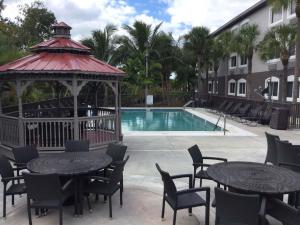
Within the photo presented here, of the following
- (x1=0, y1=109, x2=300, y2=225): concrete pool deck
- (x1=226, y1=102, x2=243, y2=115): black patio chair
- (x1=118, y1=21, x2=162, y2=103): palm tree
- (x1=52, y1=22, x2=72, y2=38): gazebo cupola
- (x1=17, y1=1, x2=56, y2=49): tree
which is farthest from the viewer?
(x1=17, y1=1, x2=56, y2=49): tree

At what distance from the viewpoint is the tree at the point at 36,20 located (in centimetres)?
3753

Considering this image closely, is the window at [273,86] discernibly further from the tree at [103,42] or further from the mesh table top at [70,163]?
the mesh table top at [70,163]

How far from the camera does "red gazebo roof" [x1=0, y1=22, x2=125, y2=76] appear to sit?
29.1 ft

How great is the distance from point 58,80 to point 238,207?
6.85 meters

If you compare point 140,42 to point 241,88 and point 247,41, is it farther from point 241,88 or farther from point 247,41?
point 247,41

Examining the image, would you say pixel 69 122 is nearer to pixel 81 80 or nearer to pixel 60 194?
pixel 81 80

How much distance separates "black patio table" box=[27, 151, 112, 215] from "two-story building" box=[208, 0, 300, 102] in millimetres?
14745

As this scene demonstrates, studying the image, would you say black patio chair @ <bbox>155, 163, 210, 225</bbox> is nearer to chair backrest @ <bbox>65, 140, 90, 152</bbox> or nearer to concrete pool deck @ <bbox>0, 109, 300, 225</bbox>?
concrete pool deck @ <bbox>0, 109, 300, 225</bbox>

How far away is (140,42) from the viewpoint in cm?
2933

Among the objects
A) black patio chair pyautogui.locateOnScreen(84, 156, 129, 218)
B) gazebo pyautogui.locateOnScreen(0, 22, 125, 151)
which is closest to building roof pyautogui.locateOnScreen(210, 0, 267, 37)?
gazebo pyautogui.locateOnScreen(0, 22, 125, 151)

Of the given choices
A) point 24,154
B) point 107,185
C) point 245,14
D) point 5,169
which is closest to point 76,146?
point 24,154

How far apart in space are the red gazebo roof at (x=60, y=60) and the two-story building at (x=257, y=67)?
38.4ft

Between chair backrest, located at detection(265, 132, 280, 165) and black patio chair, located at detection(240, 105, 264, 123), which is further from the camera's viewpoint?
black patio chair, located at detection(240, 105, 264, 123)

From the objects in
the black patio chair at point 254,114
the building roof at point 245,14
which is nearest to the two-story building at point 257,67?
the building roof at point 245,14
